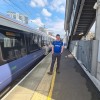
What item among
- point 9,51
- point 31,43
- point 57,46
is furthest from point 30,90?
point 31,43

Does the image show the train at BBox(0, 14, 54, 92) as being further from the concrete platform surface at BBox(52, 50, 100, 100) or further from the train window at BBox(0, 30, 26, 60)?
the concrete platform surface at BBox(52, 50, 100, 100)

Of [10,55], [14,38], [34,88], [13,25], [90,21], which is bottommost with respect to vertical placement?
[34,88]

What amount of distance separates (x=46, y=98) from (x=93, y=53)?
3.42m

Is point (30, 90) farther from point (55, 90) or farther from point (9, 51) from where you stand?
Answer: point (9, 51)

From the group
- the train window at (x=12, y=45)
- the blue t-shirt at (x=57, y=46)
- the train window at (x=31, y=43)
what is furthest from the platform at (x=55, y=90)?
the train window at (x=31, y=43)

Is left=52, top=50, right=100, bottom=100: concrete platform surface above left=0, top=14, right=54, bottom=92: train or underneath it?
underneath

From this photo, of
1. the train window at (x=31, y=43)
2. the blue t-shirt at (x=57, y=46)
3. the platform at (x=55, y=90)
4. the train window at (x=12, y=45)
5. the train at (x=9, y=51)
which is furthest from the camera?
the train window at (x=31, y=43)

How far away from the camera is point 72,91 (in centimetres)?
652

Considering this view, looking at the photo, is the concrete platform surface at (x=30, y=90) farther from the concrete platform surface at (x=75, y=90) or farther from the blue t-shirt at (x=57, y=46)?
the blue t-shirt at (x=57, y=46)

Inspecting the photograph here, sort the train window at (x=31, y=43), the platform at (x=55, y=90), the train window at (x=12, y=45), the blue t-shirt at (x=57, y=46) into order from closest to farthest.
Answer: the platform at (x=55, y=90) → the train window at (x=12, y=45) → the blue t-shirt at (x=57, y=46) → the train window at (x=31, y=43)

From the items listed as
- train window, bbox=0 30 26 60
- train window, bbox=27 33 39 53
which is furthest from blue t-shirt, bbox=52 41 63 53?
train window, bbox=27 33 39 53

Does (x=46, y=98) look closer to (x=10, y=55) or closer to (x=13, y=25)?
Result: (x=10, y=55)

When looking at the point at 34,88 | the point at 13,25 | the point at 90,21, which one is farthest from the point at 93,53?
the point at 90,21

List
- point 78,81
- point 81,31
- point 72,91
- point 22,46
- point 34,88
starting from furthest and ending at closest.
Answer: point 81,31
point 22,46
point 78,81
point 34,88
point 72,91
